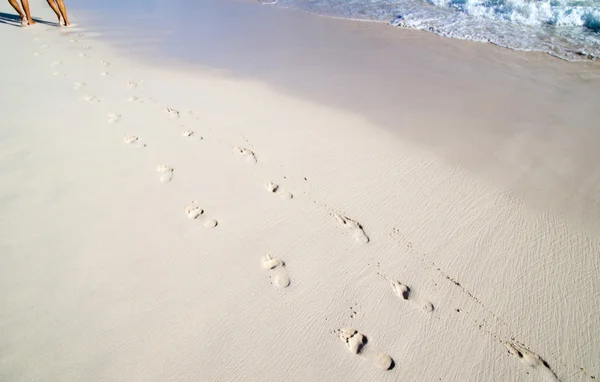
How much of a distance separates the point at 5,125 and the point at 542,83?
6.94 meters

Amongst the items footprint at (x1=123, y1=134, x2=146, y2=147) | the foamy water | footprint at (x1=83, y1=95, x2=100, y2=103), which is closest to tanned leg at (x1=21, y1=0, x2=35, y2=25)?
footprint at (x1=83, y1=95, x2=100, y2=103)

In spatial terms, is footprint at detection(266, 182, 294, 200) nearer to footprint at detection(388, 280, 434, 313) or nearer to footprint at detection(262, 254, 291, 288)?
footprint at detection(262, 254, 291, 288)

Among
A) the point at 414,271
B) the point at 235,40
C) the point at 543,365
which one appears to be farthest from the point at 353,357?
the point at 235,40

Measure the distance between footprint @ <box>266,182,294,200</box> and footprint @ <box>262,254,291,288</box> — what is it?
0.64 metres

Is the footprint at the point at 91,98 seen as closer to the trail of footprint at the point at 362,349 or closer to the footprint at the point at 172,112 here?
the footprint at the point at 172,112

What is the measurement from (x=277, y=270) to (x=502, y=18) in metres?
8.18

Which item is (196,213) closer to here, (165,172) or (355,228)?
(165,172)

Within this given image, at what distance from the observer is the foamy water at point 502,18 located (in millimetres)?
5840

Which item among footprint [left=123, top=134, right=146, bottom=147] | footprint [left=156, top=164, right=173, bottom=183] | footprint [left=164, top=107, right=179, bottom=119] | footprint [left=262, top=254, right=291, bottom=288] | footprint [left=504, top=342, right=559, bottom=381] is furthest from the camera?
footprint [left=164, top=107, right=179, bottom=119]

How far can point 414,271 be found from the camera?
2.18 m

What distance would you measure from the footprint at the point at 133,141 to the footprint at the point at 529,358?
140 inches

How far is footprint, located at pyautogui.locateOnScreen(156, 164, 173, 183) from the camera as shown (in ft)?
9.41

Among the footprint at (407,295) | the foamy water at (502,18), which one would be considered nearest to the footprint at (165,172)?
the footprint at (407,295)

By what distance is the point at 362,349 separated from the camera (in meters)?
1.81
